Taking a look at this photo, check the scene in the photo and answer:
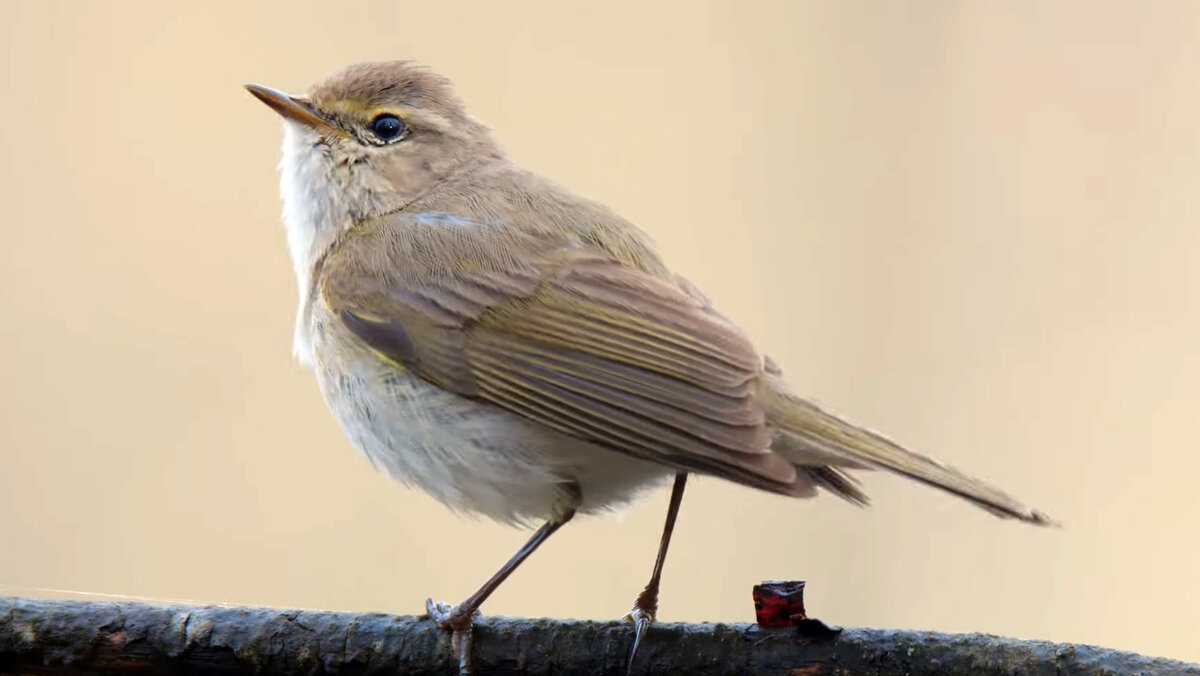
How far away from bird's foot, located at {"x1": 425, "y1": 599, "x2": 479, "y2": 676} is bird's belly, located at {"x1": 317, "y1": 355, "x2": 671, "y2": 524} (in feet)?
0.97

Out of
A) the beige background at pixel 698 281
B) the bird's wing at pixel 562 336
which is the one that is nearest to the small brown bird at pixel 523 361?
the bird's wing at pixel 562 336

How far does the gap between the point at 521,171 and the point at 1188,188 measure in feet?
6.55

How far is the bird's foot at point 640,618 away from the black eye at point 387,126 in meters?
1.15

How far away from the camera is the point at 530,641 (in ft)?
6.77

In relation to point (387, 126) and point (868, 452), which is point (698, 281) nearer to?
point (387, 126)

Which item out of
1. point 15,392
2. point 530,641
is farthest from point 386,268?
point 15,392

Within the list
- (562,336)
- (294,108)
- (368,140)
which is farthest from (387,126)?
(562,336)

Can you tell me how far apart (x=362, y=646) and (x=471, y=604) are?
246mm

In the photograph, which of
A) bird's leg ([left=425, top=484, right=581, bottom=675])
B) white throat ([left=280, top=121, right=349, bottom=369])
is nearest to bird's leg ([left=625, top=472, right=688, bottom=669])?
bird's leg ([left=425, top=484, right=581, bottom=675])

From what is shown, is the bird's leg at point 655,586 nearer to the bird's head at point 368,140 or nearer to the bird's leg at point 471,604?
the bird's leg at point 471,604

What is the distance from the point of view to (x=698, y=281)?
12.6ft

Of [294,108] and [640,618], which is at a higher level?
[294,108]

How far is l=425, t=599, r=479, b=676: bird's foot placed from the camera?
6.71 feet

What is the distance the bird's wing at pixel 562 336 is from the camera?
2.22 m
